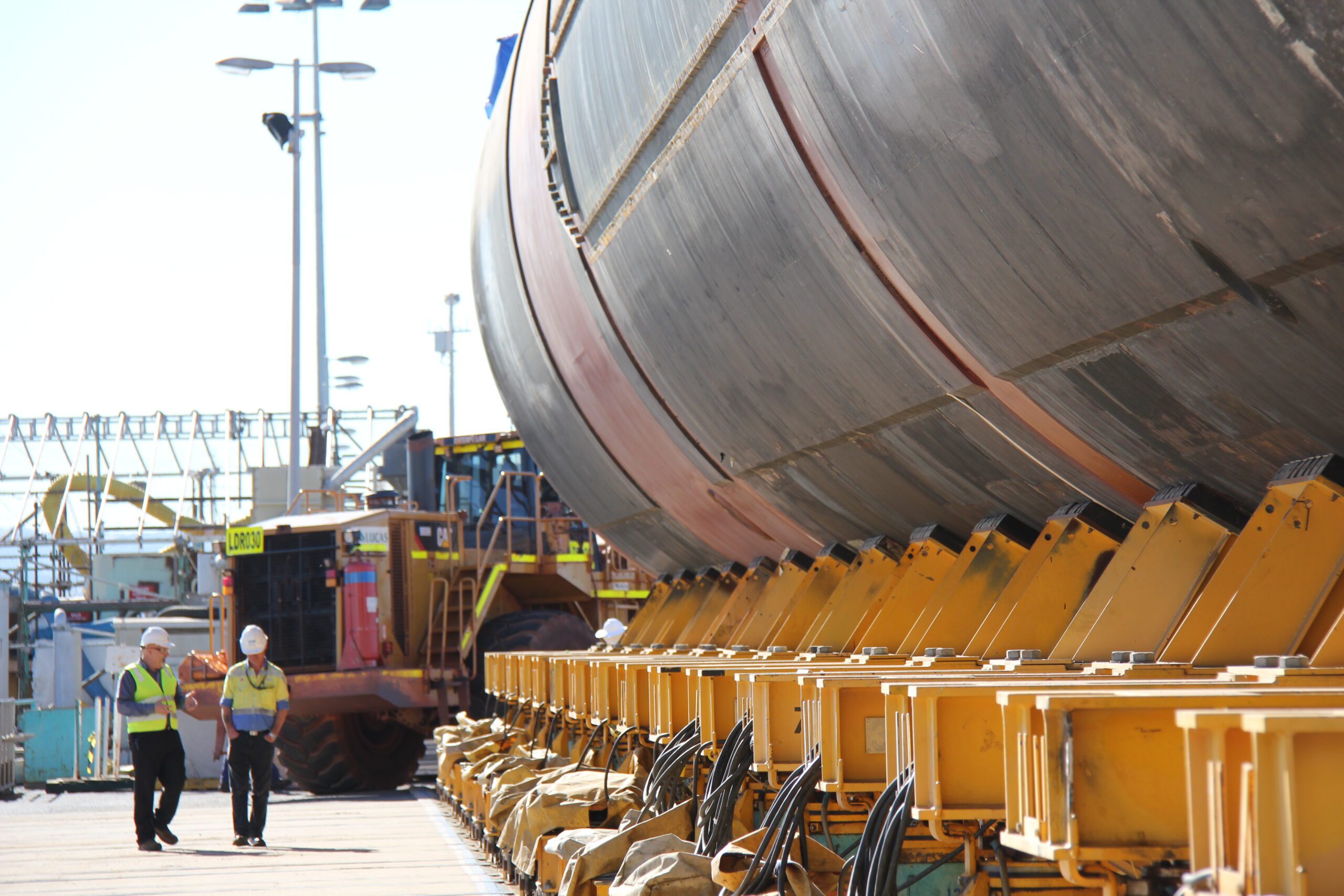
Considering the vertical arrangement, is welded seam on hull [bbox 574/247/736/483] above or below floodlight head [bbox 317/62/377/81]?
below

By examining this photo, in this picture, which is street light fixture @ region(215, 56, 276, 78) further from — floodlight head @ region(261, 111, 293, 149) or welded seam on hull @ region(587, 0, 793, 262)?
welded seam on hull @ region(587, 0, 793, 262)

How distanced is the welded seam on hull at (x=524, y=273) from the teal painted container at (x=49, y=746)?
1038cm

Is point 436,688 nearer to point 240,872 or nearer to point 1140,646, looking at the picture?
point 240,872

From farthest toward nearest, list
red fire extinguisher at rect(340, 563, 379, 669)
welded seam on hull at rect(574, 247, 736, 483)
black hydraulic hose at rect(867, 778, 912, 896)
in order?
1. red fire extinguisher at rect(340, 563, 379, 669)
2. welded seam on hull at rect(574, 247, 736, 483)
3. black hydraulic hose at rect(867, 778, 912, 896)

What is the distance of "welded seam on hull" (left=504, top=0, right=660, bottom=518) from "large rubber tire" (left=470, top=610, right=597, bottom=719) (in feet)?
17.9

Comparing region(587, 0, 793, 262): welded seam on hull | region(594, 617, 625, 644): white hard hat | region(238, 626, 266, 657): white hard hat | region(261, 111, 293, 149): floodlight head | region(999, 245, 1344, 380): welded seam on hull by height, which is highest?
region(261, 111, 293, 149): floodlight head

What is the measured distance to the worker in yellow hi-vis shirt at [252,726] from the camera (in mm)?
10211

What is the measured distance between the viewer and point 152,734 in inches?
397

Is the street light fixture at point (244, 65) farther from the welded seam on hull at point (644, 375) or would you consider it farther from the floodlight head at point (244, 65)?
the welded seam on hull at point (644, 375)

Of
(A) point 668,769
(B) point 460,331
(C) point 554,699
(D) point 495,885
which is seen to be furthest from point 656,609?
(B) point 460,331

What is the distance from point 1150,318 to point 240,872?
23.6 feet

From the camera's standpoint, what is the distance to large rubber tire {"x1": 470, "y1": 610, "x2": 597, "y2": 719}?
14.2 m

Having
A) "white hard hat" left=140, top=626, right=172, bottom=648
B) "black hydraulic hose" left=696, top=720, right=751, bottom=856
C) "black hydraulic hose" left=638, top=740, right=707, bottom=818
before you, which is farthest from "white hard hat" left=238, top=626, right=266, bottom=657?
"black hydraulic hose" left=696, top=720, right=751, bottom=856

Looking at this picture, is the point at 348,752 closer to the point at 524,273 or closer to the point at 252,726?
the point at 252,726
